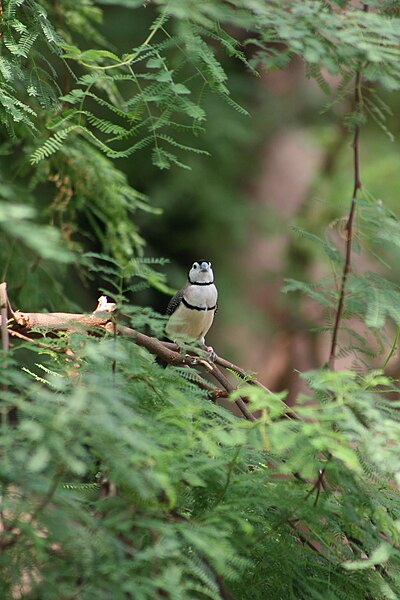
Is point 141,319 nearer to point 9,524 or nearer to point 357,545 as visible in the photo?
point 9,524

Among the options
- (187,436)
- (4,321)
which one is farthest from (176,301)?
(187,436)

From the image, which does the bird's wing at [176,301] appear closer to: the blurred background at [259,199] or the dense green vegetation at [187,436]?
the dense green vegetation at [187,436]

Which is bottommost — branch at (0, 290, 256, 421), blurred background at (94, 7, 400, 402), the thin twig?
blurred background at (94, 7, 400, 402)

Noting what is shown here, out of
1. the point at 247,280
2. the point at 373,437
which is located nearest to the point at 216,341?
the point at 247,280

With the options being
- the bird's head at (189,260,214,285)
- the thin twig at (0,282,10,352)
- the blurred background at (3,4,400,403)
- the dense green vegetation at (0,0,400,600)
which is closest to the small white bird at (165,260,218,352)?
the bird's head at (189,260,214,285)

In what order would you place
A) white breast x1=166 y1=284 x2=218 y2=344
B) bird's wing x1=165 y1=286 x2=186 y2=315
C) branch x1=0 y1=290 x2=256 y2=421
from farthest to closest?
1. bird's wing x1=165 y1=286 x2=186 y2=315
2. white breast x1=166 y1=284 x2=218 y2=344
3. branch x1=0 y1=290 x2=256 y2=421

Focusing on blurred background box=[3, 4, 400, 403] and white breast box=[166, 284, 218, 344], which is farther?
blurred background box=[3, 4, 400, 403]

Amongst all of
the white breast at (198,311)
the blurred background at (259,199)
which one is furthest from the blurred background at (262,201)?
the white breast at (198,311)

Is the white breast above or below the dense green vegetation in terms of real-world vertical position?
below

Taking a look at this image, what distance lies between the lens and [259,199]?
753cm

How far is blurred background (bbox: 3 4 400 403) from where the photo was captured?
265 inches

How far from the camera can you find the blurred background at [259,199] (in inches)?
265

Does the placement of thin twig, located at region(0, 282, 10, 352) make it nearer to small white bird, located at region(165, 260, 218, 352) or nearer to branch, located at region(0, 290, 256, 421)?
branch, located at region(0, 290, 256, 421)

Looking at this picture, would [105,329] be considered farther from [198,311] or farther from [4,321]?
[198,311]
